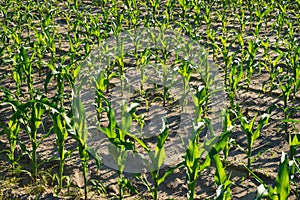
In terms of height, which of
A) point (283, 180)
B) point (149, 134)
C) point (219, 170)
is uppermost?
point (283, 180)

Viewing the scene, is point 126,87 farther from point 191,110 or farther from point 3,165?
point 3,165

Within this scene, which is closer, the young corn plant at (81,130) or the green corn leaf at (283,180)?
the green corn leaf at (283,180)

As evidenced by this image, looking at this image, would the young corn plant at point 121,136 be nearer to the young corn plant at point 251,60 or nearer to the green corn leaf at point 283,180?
the green corn leaf at point 283,180

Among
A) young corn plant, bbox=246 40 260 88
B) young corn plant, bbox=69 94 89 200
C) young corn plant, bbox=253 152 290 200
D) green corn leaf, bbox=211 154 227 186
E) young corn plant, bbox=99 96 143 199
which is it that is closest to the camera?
young corn plant, bbox=253 152 290 200

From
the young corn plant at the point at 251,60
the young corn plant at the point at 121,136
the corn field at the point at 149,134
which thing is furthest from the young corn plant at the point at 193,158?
the young corn plant at the point at 251,60

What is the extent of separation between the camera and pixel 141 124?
14.8 ft

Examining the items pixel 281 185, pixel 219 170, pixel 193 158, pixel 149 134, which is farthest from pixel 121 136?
pixel 149 134

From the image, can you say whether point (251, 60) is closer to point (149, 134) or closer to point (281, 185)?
point (149, 134)

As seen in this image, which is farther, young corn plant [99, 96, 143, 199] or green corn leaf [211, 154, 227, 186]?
young corn plant [99, 96, 143, 199]

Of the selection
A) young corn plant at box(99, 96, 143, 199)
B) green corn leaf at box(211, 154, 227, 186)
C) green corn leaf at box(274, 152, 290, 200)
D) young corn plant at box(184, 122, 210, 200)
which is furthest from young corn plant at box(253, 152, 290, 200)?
young corn plant at box(99, 96, 143, 199)

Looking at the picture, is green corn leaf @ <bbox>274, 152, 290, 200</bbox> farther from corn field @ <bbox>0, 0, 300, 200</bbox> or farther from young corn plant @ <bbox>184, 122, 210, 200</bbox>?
young corn plant @ <bbox>184, 122, 210, 200</bbox>

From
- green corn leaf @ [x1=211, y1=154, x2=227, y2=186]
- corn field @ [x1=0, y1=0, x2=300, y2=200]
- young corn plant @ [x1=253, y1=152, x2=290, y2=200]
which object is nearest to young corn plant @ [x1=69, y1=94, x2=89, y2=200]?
corn field @ [x1=0, y1=0, x2=300, y2=200]

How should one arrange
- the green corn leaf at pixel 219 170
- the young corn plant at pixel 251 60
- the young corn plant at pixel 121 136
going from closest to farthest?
1. the green corn leaf at pixel 219 170
2. the young corn plant at pixel 121 136
3. the young corn plant at pixel 251 60

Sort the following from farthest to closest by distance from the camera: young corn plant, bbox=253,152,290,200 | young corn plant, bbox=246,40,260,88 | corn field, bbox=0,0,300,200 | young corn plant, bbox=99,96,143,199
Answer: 1. young corn plant, bbox=246,40,260,88
2. corn field, bbox=0,0,300,200
3. young corn plant, bbox=99,96,143,199
4. young corn plant, bbox=253,152,290,200
